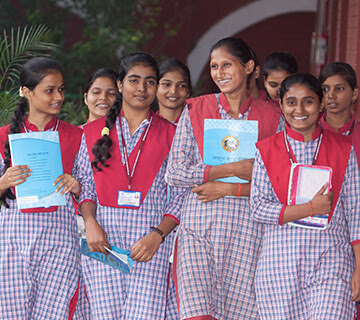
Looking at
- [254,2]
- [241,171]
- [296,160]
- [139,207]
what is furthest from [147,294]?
[254,2]

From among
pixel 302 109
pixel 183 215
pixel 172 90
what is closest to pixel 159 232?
pixel 183 215

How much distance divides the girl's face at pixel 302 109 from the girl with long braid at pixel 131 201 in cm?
74

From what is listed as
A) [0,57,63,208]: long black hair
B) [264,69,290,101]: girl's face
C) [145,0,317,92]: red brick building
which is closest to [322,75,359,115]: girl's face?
[264,69,290,101]: girl's face

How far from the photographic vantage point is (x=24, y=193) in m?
3.22

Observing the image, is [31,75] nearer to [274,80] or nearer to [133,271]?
[133,271]

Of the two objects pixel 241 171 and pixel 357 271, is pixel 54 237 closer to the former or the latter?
pixel 241 171

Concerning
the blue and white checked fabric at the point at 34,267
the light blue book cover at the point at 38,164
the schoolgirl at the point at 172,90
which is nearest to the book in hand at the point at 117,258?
the blue and white checked fabric at the point at 34,267

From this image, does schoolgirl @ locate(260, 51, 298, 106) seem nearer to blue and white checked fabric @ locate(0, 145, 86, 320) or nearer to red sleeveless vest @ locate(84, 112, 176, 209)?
red sleeveless vest @ locate(84, 112, 176, 209)

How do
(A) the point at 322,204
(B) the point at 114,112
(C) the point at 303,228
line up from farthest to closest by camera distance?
(B) the point at 114,112, (C) the point at 303,228, (A) the point at 322,204

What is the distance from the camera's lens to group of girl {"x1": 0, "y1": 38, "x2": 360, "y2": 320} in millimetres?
2951

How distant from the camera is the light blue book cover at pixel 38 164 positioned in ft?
10.6

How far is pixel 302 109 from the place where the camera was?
308 centimetres

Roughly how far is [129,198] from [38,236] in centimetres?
53

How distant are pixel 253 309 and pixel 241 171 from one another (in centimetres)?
73
